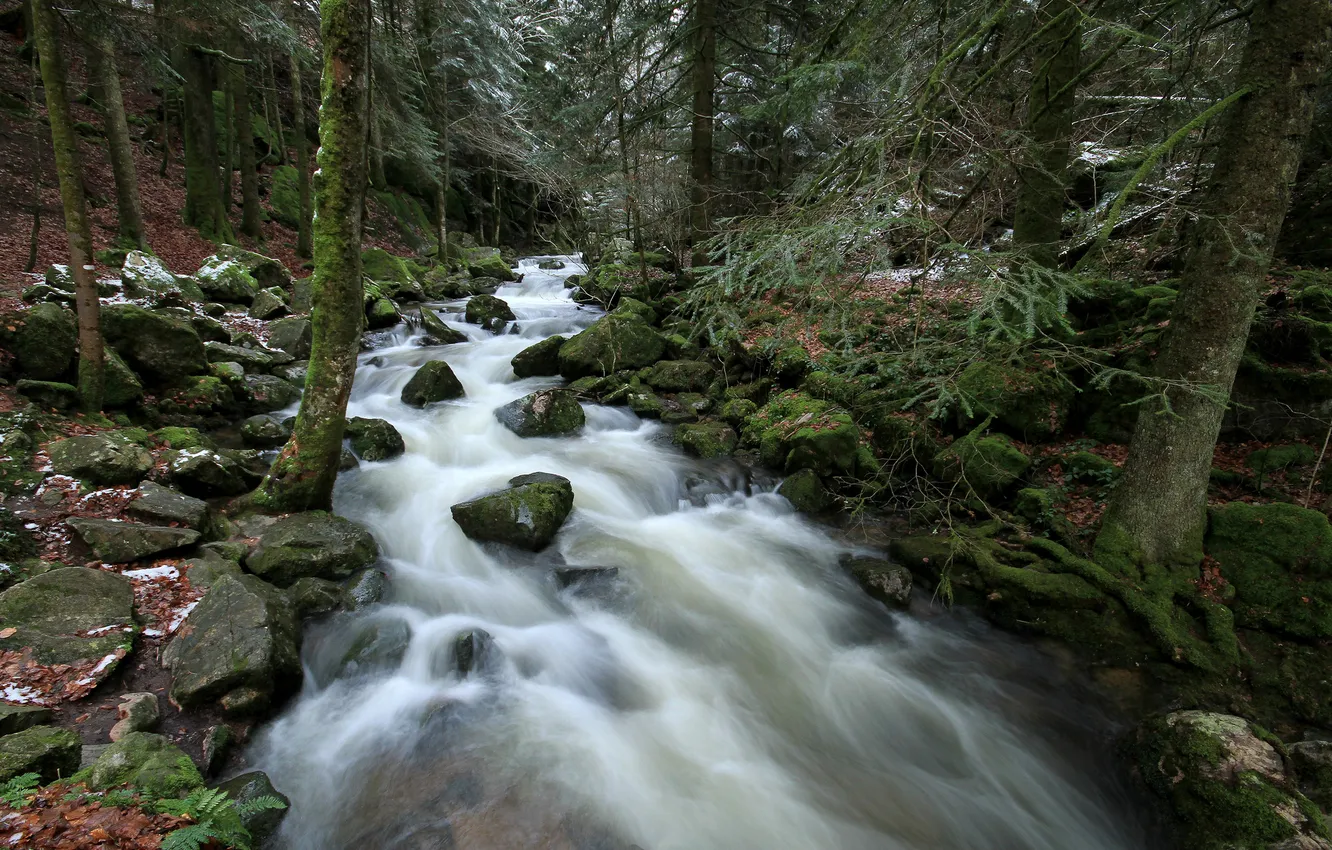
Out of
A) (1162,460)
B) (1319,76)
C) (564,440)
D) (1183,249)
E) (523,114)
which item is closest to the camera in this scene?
(1319,76)

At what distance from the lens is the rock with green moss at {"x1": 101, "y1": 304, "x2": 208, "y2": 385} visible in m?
7.14

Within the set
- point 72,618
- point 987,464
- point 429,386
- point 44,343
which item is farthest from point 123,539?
point 987,464

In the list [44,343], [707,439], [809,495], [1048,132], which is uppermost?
[1048,132]

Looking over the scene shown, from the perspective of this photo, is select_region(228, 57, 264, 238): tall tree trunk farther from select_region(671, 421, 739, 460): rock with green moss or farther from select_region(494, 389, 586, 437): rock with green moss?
select_region(671, 421, 739, 460): rock with green moss

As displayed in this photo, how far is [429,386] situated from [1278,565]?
433 inches

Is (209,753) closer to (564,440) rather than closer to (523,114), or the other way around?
(564,440)

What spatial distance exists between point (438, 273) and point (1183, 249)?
1966cm

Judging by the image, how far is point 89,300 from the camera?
586cm

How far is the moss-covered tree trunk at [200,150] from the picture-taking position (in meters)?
12.9

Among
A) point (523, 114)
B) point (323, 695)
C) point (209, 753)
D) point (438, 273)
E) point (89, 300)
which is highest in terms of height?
point (523, 114)

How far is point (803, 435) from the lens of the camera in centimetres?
799

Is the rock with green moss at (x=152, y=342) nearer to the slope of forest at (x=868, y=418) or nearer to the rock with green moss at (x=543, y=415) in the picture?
the slope of forest at (x=868, y=418)

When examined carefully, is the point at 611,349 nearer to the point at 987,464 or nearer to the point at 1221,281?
the point at 987,464

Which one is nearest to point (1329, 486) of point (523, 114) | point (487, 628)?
point (487, 628)
